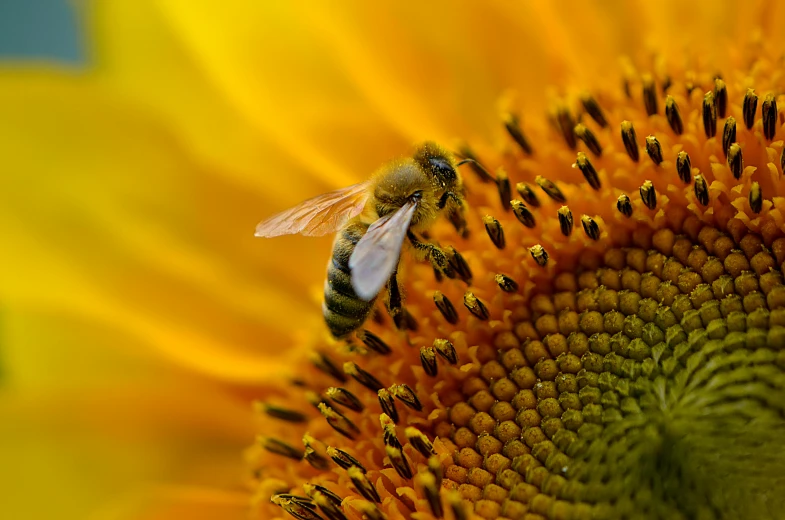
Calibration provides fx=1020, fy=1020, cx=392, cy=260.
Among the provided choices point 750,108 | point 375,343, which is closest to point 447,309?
point 375,343

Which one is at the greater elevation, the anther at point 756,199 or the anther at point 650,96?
the anther at point 650,96

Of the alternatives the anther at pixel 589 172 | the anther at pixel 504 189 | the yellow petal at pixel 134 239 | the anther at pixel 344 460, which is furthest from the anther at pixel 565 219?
the yellow petal at pixel 134 239

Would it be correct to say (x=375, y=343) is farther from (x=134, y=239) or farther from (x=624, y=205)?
(x=134, y=239)

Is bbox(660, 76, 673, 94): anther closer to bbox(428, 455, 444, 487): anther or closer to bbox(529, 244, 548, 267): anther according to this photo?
bbox(529, 244, 548, 267): anther

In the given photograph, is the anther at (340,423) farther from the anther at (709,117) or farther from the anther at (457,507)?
the anther at (709,117)

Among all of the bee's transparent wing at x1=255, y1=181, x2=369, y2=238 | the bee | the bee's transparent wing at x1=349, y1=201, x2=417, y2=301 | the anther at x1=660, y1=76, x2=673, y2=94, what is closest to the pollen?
the anther at x1=660, y1=76, x2=673, y2=94

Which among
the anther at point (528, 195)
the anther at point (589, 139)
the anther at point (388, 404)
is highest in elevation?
the anther at point (589, 139)

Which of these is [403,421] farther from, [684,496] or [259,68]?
[259,68]
